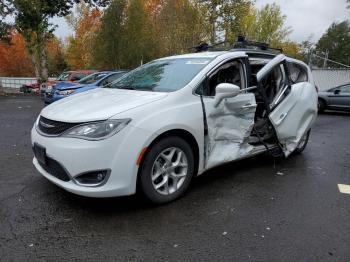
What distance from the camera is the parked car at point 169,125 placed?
3041mm

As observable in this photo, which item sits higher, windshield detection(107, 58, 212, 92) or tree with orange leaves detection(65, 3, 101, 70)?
tree with orange leaves detection(65, 3, 101, 70)

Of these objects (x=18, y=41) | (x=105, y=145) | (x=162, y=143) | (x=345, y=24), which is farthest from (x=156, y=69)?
(x=345, y=24)

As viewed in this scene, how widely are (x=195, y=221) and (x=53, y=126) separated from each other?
172cm

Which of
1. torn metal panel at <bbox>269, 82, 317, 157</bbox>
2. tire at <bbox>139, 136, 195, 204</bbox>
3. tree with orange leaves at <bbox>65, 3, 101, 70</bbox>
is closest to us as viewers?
tire at <bbox>139, 136, 195, 204</bbox>

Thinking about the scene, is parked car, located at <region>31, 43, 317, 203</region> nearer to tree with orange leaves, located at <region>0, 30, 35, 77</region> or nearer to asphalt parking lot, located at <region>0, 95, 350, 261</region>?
asphalt parking lot, located at <region>0, 95, 350, 261</region>

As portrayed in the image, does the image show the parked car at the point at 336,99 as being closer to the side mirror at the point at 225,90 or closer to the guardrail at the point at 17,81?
the side mirror at the point at 225,90

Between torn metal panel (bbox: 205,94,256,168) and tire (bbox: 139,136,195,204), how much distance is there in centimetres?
34

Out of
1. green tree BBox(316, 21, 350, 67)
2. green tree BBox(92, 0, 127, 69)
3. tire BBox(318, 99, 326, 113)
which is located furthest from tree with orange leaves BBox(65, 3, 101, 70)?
green tree BBox(316, 21, 350, 67)

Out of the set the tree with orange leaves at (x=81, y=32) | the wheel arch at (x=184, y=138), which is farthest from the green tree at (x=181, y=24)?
the wheel arch at (x=184, y=138)

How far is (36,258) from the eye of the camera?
8.23 ft

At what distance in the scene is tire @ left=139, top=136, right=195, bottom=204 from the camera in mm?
3244

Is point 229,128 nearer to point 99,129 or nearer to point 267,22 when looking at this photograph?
point 99,129

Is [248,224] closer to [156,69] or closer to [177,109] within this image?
[177,109]

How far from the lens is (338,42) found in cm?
6900
